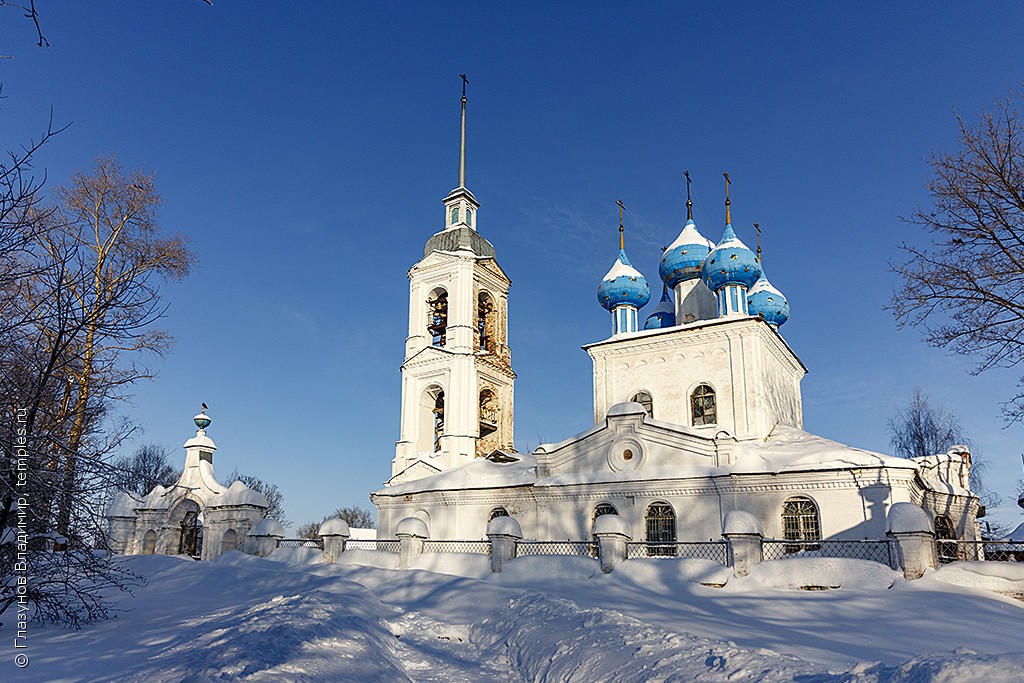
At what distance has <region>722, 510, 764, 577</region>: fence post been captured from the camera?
483 inches

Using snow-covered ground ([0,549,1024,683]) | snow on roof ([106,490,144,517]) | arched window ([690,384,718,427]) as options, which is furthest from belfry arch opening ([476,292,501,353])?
snow-covered ground ([0,549,1024,683])

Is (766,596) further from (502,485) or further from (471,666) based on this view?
(502,485)

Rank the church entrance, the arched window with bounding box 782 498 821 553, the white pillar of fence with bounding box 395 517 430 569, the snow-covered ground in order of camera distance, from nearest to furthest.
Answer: the snow-covered ground < the white pillar of fence with bounding box 395 517 430 569 < the arched window with bounding box 782 498 821 553 < the church entrance

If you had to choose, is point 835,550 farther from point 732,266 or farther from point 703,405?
point 732,266

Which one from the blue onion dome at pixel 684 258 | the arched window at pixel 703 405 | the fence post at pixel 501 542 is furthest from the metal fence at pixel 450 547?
the blue onion dome at pixel 684 258

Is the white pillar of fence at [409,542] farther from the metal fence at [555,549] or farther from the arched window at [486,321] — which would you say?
the arched window at [486,321]

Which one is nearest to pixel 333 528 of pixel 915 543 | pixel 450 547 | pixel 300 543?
pixel 300 543

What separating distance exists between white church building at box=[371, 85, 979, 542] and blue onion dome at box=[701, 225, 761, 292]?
4 centimetres

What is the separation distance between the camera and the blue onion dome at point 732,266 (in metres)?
21.6

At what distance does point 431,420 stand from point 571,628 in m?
20.4

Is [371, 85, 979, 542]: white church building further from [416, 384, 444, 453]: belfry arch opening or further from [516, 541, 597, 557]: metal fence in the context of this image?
[516, 541, 597, 557]: metal fence

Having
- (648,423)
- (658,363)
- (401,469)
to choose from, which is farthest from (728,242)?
(401,469)

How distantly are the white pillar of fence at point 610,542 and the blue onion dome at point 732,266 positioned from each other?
10.7 metres

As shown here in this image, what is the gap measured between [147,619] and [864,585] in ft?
34.7
